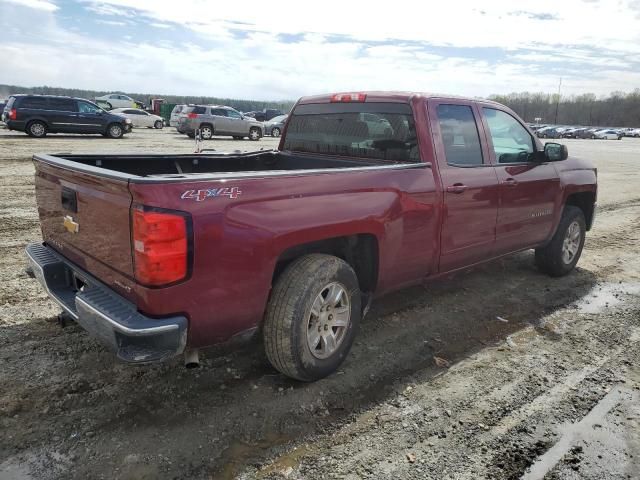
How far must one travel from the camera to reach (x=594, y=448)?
2.84 meters

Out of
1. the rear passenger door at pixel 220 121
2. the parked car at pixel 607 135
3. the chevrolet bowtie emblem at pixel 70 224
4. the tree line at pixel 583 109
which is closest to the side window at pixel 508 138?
the chevrolet bowtie emblem at pixel 70 224

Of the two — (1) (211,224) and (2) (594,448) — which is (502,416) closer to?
(2) (594,448)

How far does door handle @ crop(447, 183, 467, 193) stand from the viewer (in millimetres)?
4027

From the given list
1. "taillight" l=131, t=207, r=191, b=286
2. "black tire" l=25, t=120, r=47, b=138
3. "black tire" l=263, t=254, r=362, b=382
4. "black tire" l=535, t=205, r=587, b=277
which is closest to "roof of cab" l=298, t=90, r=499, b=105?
"black tire" l=263, t=254, r=362, b=382

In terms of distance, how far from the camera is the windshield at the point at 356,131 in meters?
4.08

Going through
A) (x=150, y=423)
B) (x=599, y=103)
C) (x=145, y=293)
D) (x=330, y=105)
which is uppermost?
(x=599, y=103)

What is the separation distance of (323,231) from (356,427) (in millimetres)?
1175

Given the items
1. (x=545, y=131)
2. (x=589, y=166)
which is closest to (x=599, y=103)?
(x=545, y=131)

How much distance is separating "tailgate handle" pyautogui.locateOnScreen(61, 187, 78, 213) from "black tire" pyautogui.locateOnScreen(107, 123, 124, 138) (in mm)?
21082

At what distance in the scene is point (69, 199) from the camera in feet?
10.2

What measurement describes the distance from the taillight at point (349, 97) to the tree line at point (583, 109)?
107m

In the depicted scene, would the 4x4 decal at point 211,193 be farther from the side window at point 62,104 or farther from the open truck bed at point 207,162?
the side window at point 62,104

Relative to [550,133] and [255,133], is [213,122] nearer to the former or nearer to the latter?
[255,133]

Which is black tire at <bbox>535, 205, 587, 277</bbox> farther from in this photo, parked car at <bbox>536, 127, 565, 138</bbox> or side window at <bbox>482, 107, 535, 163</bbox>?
parked car at <bbox>536, 127, 565, 138</bbox>
